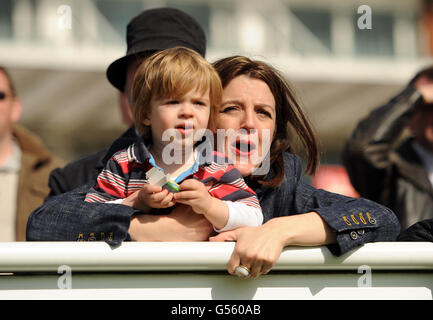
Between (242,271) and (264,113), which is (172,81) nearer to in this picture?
(264,113)

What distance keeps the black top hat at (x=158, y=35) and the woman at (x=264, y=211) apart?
46 centimetres

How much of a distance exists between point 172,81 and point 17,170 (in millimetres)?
2240

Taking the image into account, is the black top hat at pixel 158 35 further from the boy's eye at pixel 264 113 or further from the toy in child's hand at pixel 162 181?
the toy in child's hand at pixel 162 181

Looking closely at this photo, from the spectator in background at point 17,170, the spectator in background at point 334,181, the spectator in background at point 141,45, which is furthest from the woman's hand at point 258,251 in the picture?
the spectator in background at point 334,181

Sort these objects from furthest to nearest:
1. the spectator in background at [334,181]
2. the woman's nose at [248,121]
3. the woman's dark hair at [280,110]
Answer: the spectator in background at [334,181] → the woman's dark hair at [280,110] → the woman's nose at [248,121]

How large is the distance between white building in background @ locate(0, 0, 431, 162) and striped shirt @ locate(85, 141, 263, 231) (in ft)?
29.4

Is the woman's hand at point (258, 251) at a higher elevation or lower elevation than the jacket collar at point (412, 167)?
lower

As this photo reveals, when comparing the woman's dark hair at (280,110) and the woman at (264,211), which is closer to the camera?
the woman at (264,211)

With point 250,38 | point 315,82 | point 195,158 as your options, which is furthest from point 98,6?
point 195,158

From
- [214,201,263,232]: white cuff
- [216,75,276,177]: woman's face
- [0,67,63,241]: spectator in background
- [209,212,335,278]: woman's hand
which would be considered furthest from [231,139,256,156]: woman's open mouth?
[0,67,63,241]: spectator in background

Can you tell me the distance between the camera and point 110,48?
11742mm

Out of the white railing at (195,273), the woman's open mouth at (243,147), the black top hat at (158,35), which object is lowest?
the white railing at (195,273)

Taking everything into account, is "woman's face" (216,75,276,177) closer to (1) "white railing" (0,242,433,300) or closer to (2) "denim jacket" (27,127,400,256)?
(2) "denim jacket" (27,127,400,256)

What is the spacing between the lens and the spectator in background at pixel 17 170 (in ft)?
11.3
